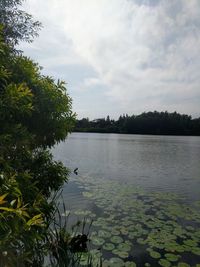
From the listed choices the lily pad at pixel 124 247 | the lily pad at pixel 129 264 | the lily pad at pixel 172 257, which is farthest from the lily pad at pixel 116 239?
the lily pad at pixel 172 257

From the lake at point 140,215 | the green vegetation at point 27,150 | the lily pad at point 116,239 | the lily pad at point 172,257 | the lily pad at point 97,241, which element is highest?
the green vegetation at point 27,150

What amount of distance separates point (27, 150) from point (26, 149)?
0.14ft

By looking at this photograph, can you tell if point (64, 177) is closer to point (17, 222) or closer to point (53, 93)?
point (53, 93)

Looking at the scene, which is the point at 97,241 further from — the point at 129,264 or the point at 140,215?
the point at 140,215

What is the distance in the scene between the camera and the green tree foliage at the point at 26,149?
2662 mm

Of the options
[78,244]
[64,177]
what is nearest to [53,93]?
[64,177]

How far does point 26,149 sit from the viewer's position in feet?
12.7

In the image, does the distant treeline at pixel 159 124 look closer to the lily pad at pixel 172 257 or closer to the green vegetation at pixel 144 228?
the green vegetation at pixel 144 228

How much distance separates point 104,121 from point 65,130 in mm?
127069

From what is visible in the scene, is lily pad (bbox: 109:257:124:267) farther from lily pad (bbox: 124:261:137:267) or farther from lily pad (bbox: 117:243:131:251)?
lily pad (bbox: 117:243:131:251)

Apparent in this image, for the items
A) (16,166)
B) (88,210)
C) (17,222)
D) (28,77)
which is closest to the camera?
(17,222)

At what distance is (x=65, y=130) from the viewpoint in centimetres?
458

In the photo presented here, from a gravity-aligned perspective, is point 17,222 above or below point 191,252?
above

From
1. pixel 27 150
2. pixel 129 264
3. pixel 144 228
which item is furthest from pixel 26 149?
pixel 144 228
